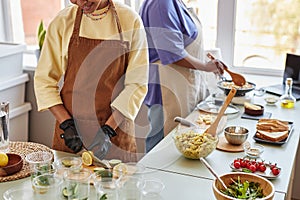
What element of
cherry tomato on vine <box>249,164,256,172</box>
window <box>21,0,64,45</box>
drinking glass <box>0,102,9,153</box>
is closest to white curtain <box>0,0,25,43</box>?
window <box>21,0,64,45</box>

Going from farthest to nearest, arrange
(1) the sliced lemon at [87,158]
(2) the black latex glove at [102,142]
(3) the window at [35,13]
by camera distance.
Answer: (3) the window at [35,13] → (2) the black latex glove at [102,142] → (1) the sliced lemon at [87,158]

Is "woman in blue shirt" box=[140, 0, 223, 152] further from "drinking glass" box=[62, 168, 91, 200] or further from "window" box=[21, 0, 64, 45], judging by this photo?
"window" box=[21, 0, 64, 45]

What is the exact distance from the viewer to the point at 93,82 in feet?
5.61

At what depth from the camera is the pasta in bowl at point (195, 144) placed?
64.6 inches

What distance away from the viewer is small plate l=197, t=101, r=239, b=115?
2.18 m

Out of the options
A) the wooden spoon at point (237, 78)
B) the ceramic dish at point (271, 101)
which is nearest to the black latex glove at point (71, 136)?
the wooden spoon at point (237, 78)

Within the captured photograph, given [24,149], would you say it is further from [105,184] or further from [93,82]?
[105,184]

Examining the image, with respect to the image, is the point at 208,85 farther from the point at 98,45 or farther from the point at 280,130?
the point at 98,45

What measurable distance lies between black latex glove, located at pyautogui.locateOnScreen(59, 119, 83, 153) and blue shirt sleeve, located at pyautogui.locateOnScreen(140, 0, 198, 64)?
0.64 meters

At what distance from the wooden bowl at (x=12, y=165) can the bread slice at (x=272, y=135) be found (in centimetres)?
94

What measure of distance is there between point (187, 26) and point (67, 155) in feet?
2.94

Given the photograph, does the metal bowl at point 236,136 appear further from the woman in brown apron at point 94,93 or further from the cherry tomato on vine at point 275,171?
the woman in brown apron at point 94,93

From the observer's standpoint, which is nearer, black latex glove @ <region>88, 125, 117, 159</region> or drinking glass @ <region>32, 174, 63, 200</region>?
drinking glass @ <region>32, 174, 63, 200</region>

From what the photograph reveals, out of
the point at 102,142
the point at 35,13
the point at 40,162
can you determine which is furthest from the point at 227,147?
the point at 35,13
